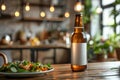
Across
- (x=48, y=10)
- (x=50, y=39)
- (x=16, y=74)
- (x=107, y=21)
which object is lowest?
(x=16, y=74)

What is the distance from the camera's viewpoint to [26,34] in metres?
6.80

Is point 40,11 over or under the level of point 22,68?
over

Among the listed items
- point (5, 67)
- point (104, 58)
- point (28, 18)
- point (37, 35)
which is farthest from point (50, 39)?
point (5, 67)

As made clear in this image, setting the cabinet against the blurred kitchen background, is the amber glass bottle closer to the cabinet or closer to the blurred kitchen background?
the blurred kitchen background

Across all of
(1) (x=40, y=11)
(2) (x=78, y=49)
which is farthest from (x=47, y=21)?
(2) (x=78, y=49)

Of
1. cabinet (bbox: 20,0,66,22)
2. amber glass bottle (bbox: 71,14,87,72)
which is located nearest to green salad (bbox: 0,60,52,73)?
amber glass bottle (bbox: 71,14,87,72)

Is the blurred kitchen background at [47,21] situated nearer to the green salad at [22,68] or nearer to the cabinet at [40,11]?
the cabinet at [40,11]

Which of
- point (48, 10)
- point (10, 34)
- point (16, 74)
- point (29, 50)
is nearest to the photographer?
point (16, 74)

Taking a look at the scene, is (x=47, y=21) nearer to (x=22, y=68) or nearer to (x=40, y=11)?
(x=40, y=11)

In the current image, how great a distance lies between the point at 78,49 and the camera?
1.47 metres

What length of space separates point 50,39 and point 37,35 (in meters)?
0.43

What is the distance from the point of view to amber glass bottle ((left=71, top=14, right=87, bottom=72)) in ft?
4.81

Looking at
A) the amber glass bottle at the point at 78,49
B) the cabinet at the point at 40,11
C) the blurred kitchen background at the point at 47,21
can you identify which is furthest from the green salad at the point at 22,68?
the cabinet at the point at 40,11

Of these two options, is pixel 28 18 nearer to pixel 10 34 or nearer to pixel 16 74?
pixel 10 34
